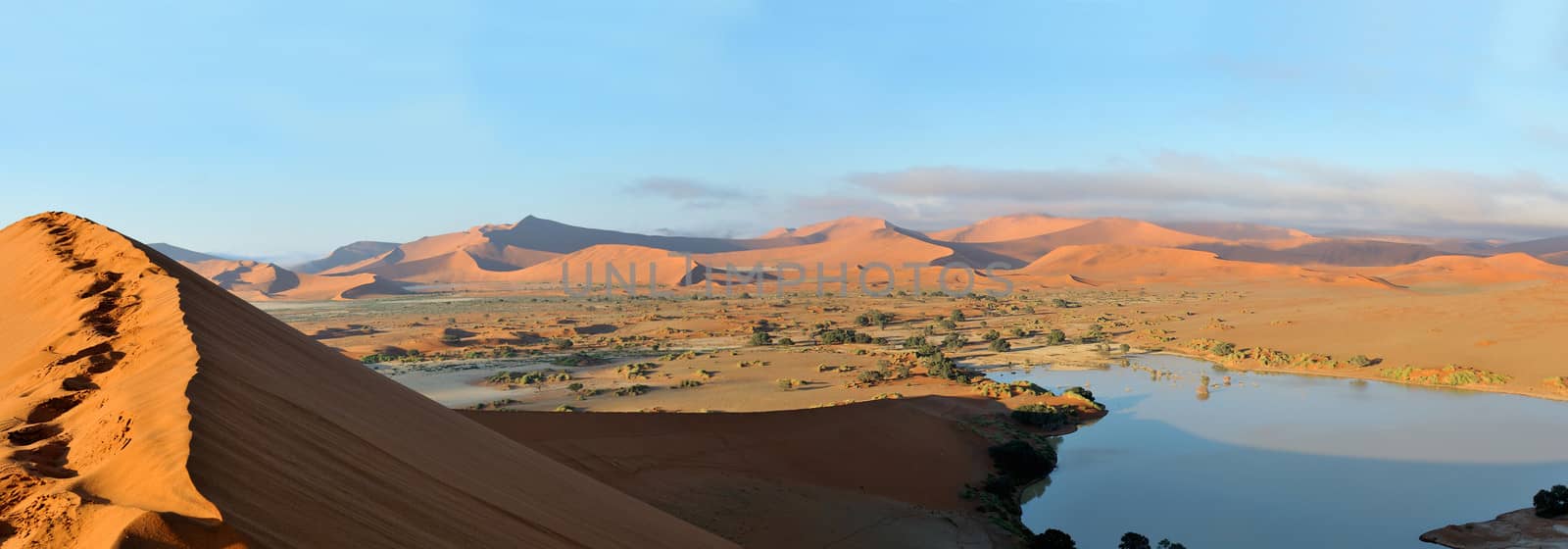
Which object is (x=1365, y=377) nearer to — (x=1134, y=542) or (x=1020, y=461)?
(x=1020, y=461)

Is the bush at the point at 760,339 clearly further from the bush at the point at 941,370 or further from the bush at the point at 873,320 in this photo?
the bush at the point at 941,370

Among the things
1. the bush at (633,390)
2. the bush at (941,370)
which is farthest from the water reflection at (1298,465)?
the bush at (633,390)

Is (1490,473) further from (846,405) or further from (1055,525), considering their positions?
(846,405)

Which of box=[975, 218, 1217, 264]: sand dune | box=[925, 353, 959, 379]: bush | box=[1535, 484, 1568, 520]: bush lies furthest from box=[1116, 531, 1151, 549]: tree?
box=[975, 218, 1217, 264]: sand dune

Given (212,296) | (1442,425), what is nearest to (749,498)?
(212,296)

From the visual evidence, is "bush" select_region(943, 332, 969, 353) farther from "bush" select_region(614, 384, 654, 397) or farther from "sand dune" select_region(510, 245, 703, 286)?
"sand dune" select_region(510, 245, 703, 286)
